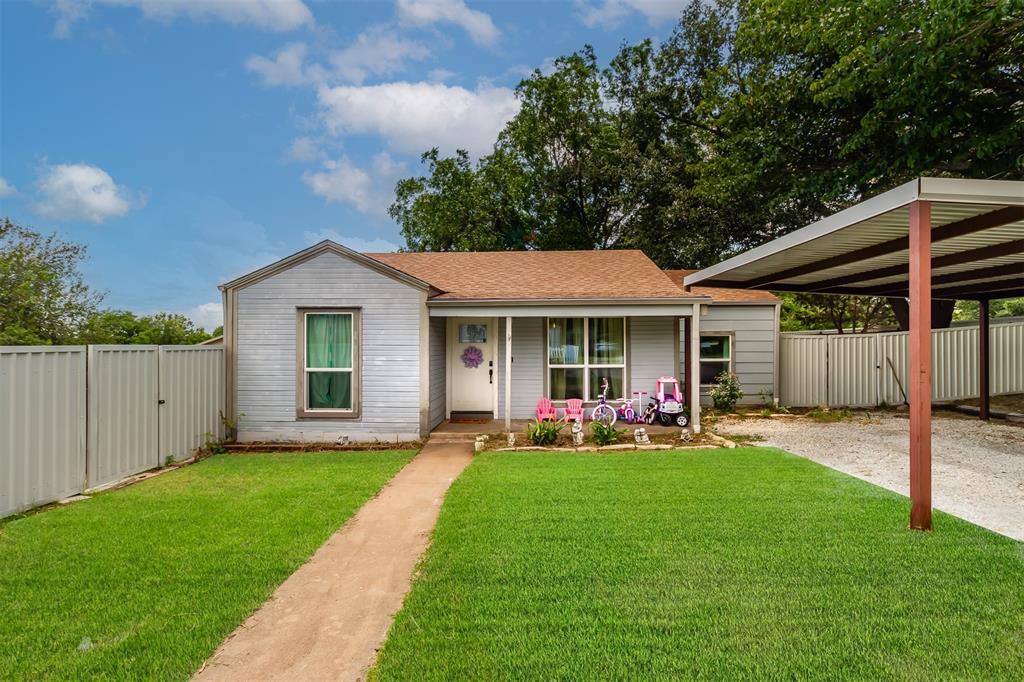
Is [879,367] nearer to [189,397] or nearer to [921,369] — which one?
[921,369]

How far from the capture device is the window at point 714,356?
1272cm

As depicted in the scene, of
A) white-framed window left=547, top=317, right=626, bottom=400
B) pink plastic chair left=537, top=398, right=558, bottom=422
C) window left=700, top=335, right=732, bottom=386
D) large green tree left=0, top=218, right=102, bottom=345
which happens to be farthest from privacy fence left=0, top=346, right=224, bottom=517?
window left=700, top=335, right=732, bottom=386

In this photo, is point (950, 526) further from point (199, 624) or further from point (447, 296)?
point (447, 296)

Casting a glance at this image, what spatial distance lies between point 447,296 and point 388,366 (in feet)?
5.38

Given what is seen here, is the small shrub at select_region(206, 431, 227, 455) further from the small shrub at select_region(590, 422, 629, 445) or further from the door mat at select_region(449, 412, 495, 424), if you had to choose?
the small shrub at select_region(590, 422, 629, 445)

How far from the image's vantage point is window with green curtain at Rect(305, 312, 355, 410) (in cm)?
896

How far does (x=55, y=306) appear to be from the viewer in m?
10.5

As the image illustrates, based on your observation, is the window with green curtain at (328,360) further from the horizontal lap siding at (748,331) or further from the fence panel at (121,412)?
the horizontal lap siding at (748,331)

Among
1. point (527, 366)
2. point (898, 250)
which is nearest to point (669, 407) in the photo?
point (527, 366)

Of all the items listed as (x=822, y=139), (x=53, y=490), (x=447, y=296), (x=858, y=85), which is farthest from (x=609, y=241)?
(x=53, y=490)

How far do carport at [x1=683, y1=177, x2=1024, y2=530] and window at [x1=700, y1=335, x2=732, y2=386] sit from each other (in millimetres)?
2289

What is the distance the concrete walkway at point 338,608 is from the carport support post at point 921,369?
14.2ft

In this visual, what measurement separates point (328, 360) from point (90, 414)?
3.45 m

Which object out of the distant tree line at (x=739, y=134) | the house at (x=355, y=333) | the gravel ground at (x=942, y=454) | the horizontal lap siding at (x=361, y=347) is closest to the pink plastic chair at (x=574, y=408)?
the house at (x=355, y=333)
